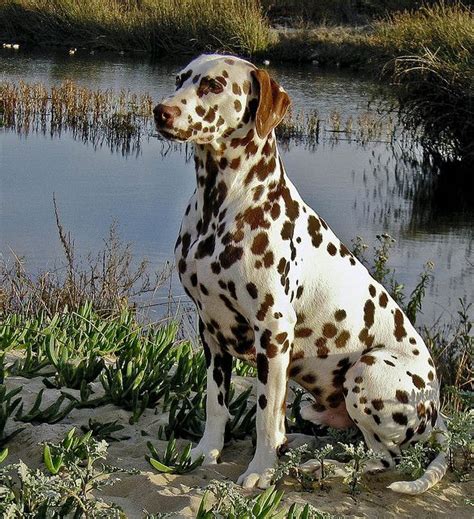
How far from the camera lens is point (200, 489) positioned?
468cm

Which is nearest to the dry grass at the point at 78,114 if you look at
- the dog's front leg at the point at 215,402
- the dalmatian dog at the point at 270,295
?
the dog's front leg at the point at 215,402

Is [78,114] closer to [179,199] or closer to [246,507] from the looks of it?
[179,199]

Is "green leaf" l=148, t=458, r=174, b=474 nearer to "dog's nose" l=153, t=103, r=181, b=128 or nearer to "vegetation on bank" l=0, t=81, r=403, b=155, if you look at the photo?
"dog's nose" l=153, t=103, r=181, b=128

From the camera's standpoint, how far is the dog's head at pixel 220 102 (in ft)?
14.9

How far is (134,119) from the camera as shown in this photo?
21766 millimetres

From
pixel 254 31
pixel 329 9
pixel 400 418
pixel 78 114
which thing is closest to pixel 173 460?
pixel 400 418

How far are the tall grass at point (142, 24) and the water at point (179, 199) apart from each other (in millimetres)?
11082

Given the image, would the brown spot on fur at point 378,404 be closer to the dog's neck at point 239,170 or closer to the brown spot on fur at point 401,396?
the brown spot on fur at point 401,396

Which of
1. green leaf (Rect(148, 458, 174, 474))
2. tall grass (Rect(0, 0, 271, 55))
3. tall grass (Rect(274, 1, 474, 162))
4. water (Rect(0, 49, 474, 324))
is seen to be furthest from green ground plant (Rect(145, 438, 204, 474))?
tall grass (Rect(0, 0, 271, 55))

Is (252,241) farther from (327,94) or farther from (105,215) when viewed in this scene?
(327,94)

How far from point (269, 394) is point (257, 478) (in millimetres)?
382

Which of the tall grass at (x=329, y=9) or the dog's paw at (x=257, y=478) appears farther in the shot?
the tall grass at (x=329, y=9)

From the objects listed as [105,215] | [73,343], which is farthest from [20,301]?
[105,215]

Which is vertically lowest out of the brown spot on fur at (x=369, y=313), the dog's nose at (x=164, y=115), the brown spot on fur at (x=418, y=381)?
the brown spot on fur at (x=418, y=381)
